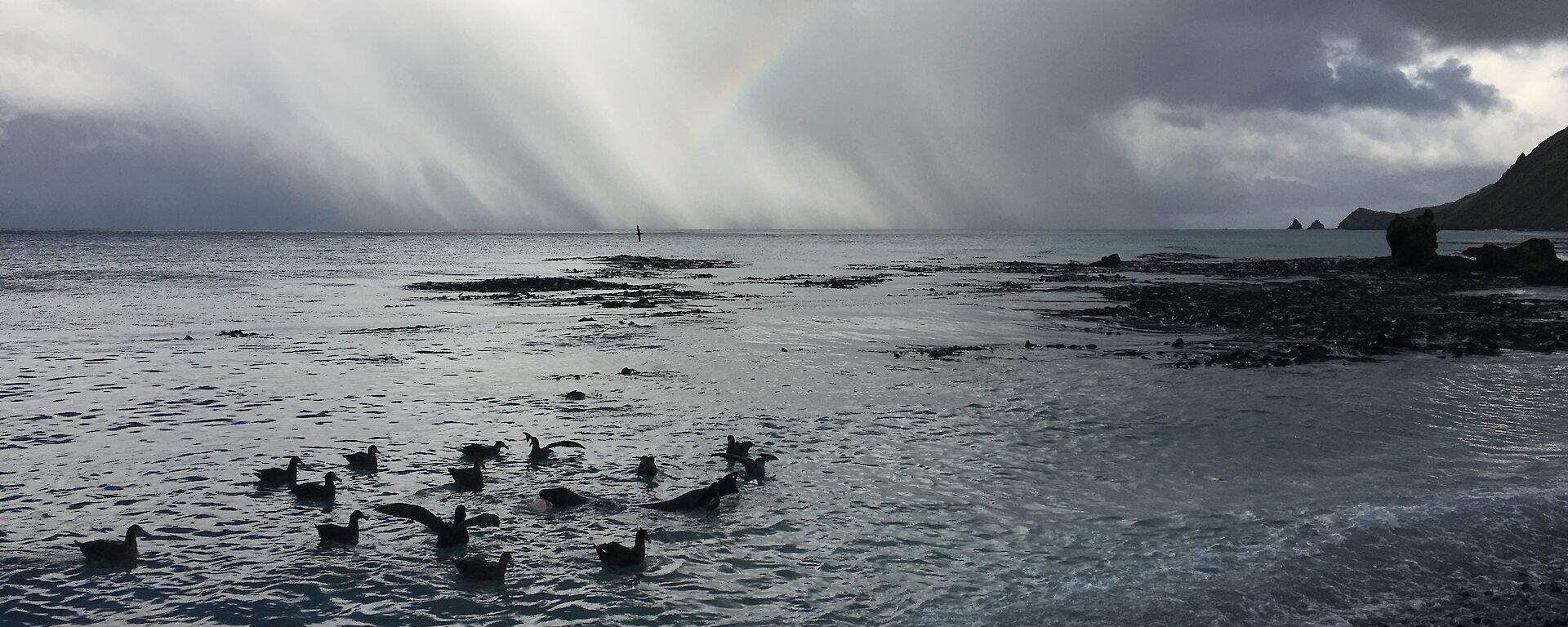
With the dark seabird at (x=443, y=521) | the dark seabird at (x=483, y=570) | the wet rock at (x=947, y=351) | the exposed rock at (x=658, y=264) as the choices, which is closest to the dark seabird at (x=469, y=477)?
the dark seabird at (x=443, y=521)

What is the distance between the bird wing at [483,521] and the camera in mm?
11984

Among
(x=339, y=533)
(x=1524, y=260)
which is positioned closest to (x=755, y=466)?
(x=339, y=533)

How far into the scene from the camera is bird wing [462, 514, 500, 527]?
11984mm

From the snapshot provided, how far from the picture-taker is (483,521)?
12.1 meters

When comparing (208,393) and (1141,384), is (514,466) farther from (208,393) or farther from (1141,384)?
(1141,384)

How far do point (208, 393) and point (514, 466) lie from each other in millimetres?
11238

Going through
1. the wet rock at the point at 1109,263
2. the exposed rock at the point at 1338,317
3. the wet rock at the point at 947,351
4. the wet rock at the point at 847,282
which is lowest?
the wet rock at the point at 947,351

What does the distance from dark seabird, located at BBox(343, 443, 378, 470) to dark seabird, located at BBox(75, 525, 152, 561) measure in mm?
4043

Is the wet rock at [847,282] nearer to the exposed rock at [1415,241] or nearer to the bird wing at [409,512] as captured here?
the exposed rock at [1415,241]

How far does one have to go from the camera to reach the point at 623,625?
925 centimetres

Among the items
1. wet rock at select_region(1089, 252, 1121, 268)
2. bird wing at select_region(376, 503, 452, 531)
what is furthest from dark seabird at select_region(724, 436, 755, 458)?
wet rock at select_region(1089, 252, 1121, 268)

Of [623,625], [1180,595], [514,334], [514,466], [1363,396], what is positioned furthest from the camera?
[514,334]

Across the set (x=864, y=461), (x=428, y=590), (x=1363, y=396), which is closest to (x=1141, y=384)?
(x=1363, y=396)

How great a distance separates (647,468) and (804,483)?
2576 mm
